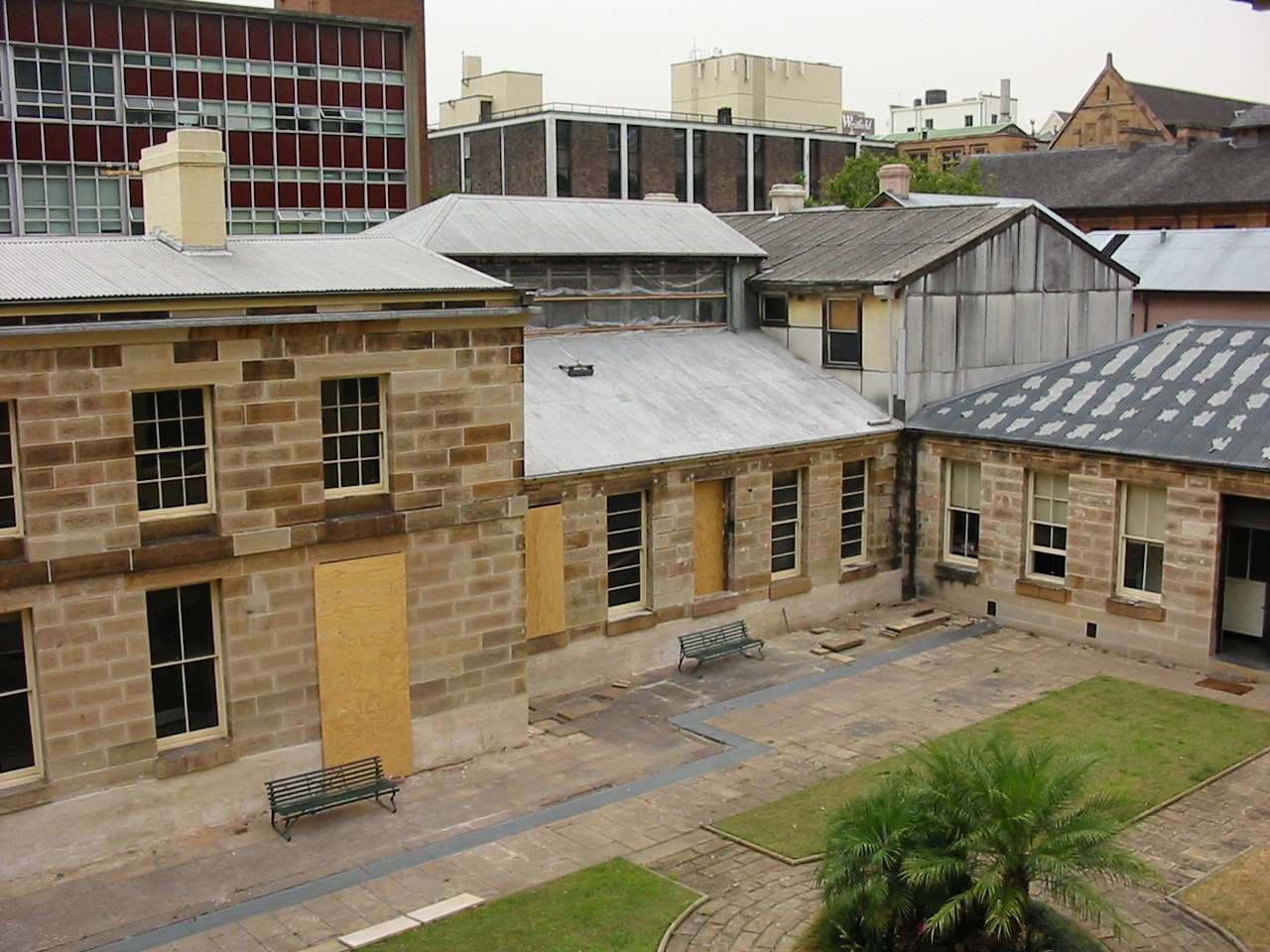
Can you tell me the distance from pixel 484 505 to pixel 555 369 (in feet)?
24.1

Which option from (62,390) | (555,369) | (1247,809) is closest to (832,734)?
(1247,809)

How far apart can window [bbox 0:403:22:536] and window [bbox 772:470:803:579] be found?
14.6 m

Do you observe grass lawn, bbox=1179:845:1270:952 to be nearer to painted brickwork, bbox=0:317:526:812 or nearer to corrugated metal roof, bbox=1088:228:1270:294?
painted brickwork, bbox=0:317:526:812

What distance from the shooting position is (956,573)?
1092 inches

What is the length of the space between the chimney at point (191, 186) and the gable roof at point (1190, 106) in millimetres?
82324

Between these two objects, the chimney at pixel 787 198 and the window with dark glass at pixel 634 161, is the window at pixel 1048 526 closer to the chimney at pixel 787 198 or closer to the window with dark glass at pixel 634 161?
the chimney at pixel 787 198

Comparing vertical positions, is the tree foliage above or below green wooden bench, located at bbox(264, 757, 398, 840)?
above

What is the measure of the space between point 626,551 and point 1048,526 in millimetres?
8807

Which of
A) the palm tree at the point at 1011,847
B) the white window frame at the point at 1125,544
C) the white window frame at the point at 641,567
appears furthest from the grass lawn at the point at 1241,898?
the white window frame at the point at 641,567

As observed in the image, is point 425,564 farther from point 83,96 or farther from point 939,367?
point 83,96

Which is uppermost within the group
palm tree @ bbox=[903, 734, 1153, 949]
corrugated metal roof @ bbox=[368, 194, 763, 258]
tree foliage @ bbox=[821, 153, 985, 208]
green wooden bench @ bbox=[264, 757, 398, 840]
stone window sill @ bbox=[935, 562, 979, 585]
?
tree foliage @ bbox=[821, 153, 985, 208]

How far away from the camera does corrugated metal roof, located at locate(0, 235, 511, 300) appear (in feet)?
53.5

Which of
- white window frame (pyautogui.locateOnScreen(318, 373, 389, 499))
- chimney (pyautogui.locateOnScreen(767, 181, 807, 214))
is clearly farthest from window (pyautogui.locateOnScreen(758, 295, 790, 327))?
white window frame (pyautogui.locateOnScreen(318, 373, 389, 499))

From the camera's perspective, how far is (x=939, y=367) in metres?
28.7
